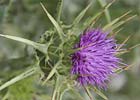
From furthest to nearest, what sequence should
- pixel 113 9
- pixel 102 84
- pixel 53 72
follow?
pixel 113 9, pixel 102 84, pixel 53 72

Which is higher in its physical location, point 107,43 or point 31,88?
point 107,43

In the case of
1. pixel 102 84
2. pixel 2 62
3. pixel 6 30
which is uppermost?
pixel 6 30

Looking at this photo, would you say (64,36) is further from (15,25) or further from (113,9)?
(113,9)

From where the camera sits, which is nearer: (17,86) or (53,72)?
(53,72)

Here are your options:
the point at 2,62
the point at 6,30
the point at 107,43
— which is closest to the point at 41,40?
the point at 107,43

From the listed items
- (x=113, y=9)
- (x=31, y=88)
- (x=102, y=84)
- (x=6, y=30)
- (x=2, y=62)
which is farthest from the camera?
(x=113, y=9)

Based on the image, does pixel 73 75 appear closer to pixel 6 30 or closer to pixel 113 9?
pixel 6 30
